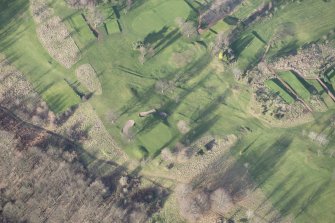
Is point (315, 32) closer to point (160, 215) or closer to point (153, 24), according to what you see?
point (153, 24)

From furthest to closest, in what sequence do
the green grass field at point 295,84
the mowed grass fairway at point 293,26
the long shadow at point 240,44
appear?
the mowed grass fairway at point 293,26
the long shadow at point 240,44
the green grass field at point 295,84

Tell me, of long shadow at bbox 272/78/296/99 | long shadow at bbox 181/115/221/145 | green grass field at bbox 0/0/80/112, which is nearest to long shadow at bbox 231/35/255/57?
long shadow at bbox 272/78/296/99

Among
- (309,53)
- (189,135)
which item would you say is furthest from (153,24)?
(309,53)

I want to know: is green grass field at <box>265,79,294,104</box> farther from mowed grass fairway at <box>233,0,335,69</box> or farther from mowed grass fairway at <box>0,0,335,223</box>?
mowed grass fairway at <box>233,0,335,69</box>

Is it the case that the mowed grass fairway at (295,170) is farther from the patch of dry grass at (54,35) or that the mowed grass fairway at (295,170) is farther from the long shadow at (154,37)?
the patch of dry grass at (54,35)

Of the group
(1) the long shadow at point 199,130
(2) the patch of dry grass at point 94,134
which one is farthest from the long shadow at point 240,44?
(2) the patch of dry grass at point 94,134

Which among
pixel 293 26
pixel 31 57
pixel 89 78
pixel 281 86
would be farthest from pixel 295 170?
pixel 31 57
